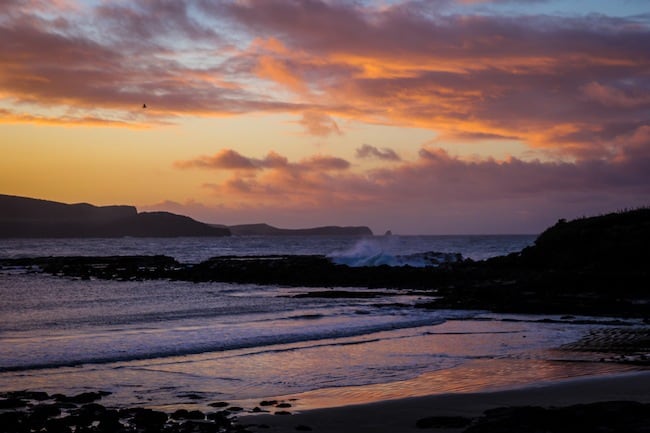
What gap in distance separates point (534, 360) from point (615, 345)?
364cm

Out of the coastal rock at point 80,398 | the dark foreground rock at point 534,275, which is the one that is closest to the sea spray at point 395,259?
the dark foreground rock at point 534,275

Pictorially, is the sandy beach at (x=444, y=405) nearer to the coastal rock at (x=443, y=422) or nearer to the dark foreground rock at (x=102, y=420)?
the coastal rock at (x=443, y=422)

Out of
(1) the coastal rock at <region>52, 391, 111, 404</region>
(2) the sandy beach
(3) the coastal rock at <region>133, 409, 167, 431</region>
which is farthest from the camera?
(1) the coastal rock at <region>52, 391, 111, 404</region>

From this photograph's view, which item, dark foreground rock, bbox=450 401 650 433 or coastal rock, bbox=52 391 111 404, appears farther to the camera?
coastal rock, bbox=52 391 111 404

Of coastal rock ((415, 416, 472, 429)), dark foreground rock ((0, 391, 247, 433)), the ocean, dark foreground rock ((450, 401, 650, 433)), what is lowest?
the ocean

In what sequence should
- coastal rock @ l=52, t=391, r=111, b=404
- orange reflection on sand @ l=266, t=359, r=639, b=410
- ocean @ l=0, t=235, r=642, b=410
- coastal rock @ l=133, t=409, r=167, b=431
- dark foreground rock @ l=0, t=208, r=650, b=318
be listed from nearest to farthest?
coastal rock @ l=133, t=409, r=167, b=431 < coastal rock @ l=52, t=391, r=111, b=404 < orange reflection on sand @ l=266, t=359, r=639, b=410 < ocean @ l=0, t=235, r=642, b=410 < dark foreground rock @ l=0, t=208, r=650, b=318

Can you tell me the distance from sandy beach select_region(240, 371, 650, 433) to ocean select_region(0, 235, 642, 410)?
86 centimetres

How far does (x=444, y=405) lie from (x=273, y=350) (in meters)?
8.98

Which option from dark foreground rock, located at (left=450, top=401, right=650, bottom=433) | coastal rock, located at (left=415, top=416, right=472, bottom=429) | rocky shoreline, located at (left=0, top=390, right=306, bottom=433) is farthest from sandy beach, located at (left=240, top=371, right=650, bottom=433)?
dark foreground rock, located at (left=450, top=401, right=650, bottom=433)

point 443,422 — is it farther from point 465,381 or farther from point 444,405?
point 465,381

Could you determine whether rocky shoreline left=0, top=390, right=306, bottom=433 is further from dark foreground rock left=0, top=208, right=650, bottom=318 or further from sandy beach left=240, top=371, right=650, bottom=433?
dark foreground rock left=0, top=208, right=650, bottom=318

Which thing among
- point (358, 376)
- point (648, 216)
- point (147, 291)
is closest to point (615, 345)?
point (358, 376)

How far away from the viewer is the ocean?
50.9 ft

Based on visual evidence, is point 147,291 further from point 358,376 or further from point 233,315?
point 358,376
